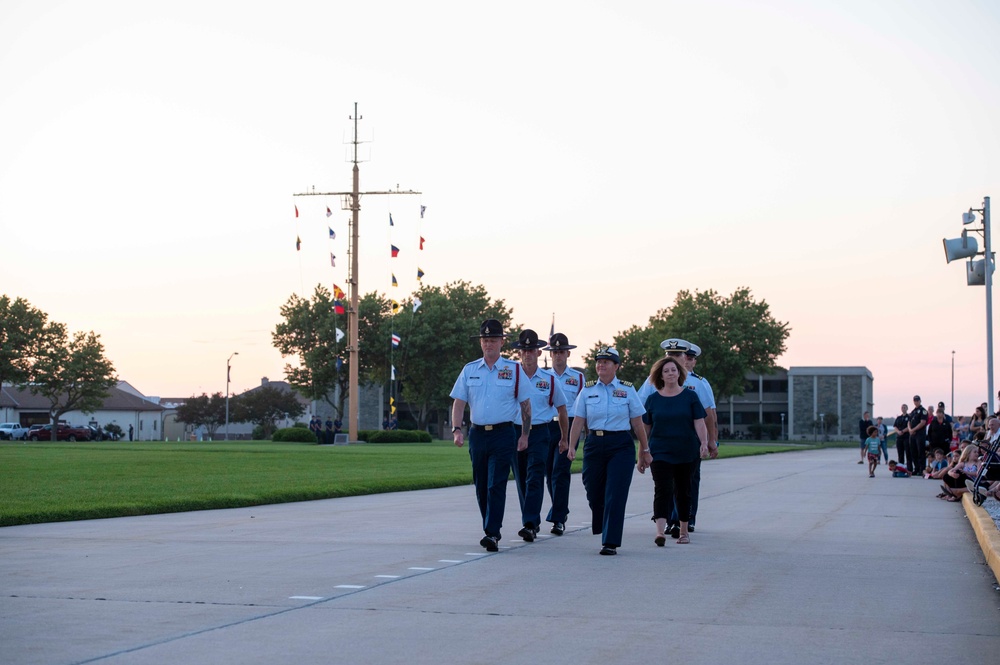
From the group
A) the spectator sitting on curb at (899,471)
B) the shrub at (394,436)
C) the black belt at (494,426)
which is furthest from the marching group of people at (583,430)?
the shrub at (394,436)

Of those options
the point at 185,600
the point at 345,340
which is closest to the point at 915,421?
the point at 185,600

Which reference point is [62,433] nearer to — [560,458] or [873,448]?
[873,448]

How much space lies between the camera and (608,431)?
36.6ft

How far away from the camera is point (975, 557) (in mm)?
10945

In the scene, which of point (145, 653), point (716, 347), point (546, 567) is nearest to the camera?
point (145, 653)

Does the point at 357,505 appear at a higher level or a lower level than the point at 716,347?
lower

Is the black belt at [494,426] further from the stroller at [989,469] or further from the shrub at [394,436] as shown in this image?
the shrub at [394,436]

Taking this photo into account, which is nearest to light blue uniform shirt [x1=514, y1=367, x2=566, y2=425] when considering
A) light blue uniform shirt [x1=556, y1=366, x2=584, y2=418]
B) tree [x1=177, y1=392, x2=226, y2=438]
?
light blue uniform shirt [x1=556, y1=366, x2=584, y2=418]

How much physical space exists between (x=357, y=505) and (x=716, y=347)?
72884 mm

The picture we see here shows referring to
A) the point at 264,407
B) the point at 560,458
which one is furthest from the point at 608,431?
the point at 264,407

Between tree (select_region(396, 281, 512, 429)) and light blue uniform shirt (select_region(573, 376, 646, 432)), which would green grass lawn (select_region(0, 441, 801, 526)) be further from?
tree (select_region(396, 281, 512, 429))

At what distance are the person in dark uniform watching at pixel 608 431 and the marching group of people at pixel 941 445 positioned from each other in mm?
8061

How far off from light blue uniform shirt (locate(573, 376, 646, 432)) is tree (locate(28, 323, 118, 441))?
71.7 metres

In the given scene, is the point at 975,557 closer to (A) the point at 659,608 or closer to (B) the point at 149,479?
(A) the point at 659,608
